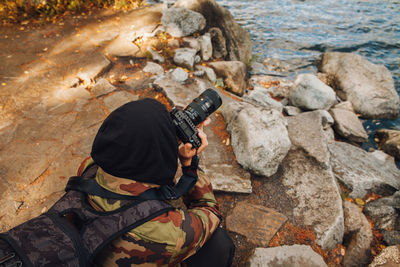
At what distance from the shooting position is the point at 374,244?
3012 mm

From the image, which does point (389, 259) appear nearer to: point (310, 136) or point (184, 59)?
point (310, 136)

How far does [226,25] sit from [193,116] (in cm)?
645

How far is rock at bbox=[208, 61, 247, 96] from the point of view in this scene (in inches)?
231

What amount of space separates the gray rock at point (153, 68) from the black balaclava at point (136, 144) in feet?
12.0

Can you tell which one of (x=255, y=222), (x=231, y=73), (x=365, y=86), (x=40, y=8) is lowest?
(x=365, y=86)

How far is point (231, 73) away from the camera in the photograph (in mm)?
5980

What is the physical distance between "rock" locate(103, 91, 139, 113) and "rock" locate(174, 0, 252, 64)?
3975 mm

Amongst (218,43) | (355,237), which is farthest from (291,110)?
(355,237)

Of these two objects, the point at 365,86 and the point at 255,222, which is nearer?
the point at 255,222

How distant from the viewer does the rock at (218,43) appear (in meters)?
6.75

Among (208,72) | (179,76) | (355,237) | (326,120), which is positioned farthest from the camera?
(326,120)

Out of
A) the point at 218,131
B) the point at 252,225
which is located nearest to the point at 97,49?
the point at 218,131

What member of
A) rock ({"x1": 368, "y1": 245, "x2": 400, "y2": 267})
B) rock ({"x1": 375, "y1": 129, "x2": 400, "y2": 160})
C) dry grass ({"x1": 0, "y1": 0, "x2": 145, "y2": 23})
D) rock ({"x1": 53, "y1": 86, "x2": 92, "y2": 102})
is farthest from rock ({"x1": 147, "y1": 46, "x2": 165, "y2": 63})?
rock ({"x1": 375, "y1": 129, "x2": 400, "y2": 160})

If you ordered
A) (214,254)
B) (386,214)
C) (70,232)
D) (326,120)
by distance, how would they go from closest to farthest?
(70,232)
(214,254)
(386,214)
(326,120)
